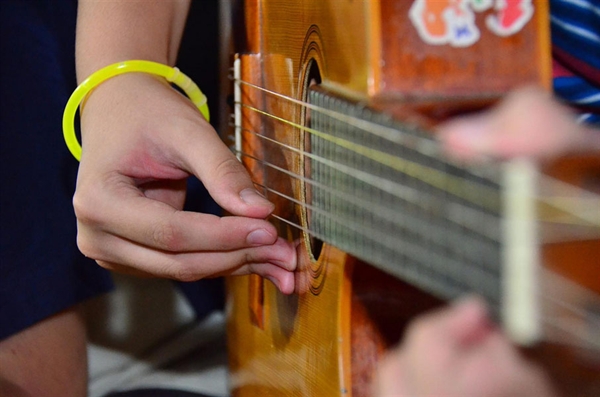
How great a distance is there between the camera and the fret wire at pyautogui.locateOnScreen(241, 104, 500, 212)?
0.40 m

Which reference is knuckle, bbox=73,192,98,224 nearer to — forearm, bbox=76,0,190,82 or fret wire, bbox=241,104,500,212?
forearm, bbox=76,0,190,82

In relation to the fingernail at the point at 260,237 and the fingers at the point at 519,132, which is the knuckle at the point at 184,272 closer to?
the fingernail at the point at 260,237

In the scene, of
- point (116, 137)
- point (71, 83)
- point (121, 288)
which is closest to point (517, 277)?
point (116, 137)

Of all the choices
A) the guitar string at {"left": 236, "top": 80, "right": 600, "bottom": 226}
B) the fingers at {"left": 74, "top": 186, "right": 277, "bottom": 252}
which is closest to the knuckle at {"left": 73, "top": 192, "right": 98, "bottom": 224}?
the fingers at {"left": 74, "top": 186, "right": 277, "bottom": 252}

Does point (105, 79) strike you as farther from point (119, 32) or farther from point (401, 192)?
point (401, 192)

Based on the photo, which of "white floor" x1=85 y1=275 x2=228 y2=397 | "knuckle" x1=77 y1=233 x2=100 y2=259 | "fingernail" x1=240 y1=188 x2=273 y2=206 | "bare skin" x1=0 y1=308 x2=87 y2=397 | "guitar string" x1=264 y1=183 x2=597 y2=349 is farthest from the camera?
"white floor" x1=85 y1=275 x2=228 y2=397

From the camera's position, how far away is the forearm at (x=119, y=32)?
32.8 inches

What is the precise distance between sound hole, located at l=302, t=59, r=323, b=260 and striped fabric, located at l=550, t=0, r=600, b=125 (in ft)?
0.67

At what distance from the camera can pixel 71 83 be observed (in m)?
1.07

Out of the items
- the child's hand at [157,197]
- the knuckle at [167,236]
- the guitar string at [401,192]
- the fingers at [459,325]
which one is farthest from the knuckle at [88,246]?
the fingers at [459,325]

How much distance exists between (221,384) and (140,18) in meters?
0.60

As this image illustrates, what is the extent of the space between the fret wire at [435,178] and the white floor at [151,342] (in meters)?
0.79

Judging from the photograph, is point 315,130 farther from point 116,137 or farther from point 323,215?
point 116,137

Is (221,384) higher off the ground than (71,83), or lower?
lower
